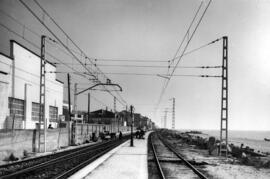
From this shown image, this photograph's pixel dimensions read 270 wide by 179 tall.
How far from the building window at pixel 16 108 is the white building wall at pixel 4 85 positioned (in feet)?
3.16

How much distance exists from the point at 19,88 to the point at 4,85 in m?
3.18

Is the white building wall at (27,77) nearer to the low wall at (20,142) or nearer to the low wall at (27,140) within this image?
the low wall at (27,140)

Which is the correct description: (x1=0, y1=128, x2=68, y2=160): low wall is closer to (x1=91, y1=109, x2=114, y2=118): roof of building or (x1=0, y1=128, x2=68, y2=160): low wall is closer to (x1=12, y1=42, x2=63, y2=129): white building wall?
(x1=12, y1=42, x2=63, y2=129): white building wall

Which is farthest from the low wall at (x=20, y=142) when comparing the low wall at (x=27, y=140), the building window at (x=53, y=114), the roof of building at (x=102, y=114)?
the roof of building at (x=102, y=114)

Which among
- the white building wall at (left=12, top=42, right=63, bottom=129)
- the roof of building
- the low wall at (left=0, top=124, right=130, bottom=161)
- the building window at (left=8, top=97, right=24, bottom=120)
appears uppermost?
the white building wall at (left=12, top=42, right=63, bottom=129)

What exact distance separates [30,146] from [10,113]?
5.83 m

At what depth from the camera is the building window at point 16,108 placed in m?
28.7

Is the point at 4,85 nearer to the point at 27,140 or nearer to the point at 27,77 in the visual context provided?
the point at 27,77

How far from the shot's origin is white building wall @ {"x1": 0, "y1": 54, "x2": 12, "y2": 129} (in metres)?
26.4

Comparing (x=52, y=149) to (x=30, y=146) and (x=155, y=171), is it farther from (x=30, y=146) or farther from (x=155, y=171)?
(x=155, y=171)

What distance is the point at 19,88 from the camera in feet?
99.0

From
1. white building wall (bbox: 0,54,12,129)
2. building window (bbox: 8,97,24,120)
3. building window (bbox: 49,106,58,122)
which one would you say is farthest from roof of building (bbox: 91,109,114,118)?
white building wall (bbox: 0,54,12,129)

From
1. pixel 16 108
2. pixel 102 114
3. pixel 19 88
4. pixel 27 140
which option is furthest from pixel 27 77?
pixel 102 114

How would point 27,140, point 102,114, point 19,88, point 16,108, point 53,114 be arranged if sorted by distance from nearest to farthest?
point 27,140 < point 16,108 < point 19,88 < point 53,114 < point 102,114
